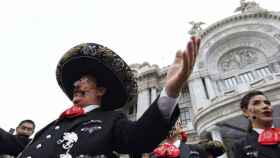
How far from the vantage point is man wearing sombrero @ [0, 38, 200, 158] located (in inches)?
55.2

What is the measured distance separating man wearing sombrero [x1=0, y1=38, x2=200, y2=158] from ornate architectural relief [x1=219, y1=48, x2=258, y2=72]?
19.0 metres

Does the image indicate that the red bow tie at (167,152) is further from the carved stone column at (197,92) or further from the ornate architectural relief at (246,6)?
the ornate architectural relief at (246,6)

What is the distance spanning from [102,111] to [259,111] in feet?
6.69

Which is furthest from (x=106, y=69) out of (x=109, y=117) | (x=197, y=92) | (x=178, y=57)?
(x=197, y=92)

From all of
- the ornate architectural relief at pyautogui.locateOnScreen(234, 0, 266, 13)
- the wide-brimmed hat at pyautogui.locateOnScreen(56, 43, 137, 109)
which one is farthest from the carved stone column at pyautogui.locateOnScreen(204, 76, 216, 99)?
the wide-brimmed hat at pyautogui.locateOnScreen(56, 43, 137, 109)

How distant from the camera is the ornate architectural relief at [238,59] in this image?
63.9ft

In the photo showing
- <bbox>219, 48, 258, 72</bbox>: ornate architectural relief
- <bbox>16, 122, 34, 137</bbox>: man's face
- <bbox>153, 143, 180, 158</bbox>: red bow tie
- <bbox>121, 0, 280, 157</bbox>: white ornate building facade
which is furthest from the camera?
<bbox>219, 48, 258, 72</bbox>: ornate architectural relief

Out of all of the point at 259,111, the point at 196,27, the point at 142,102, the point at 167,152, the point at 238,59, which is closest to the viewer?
the point at 259,111

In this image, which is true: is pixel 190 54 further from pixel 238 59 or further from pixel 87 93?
pixel 238 59

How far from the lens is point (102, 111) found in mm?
2047

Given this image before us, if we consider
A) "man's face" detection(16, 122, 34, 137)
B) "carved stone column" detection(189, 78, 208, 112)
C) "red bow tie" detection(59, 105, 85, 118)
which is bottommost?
"red bow tie" detection(59, 105, 85, 118)

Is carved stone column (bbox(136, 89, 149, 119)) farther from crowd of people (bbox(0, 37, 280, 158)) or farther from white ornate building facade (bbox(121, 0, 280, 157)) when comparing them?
crowd of people (bbox(0, 37, 280, 158))

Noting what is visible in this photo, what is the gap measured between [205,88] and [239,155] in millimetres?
16366

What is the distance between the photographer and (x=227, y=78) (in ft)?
62.0
